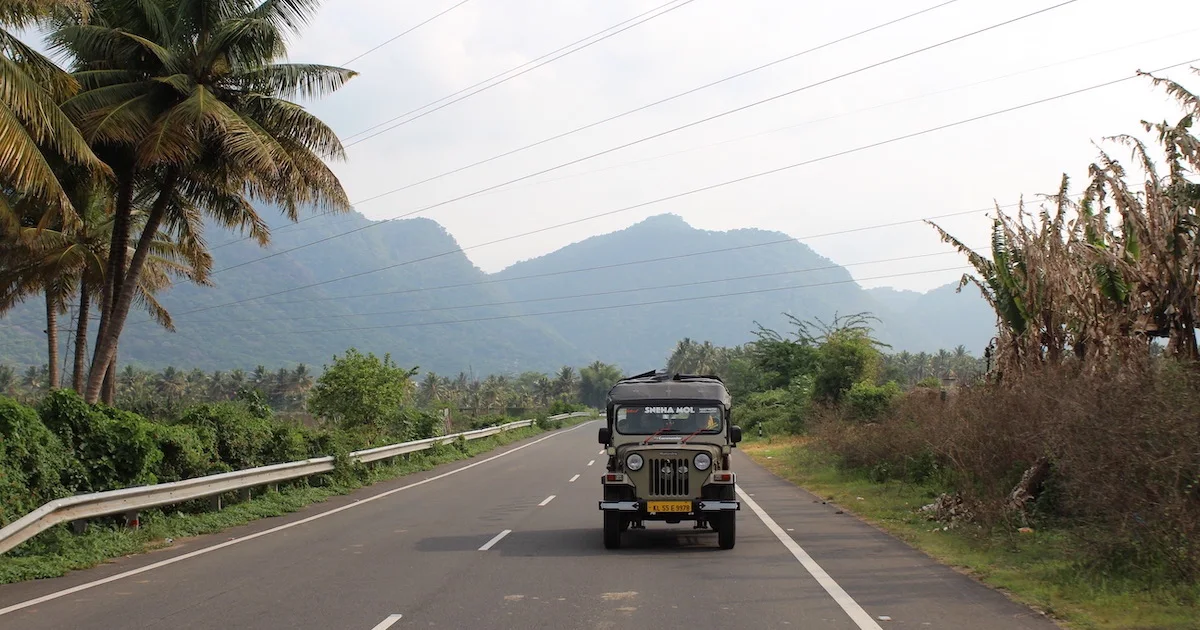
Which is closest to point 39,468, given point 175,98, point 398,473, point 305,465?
point 305,465

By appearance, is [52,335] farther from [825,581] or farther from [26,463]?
[825,581]

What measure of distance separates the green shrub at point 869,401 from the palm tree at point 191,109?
18540mm

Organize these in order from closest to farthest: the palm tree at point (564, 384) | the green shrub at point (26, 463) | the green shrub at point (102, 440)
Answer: the green shrub at point (26, 463), the green shrub at point (102, 440), the palm tree at point (564, 384)

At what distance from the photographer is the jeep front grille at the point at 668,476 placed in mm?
12289

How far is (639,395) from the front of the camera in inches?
534

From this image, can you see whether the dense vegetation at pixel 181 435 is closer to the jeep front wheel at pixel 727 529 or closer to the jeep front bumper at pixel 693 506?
the jeep front bumper at pixel 693 506

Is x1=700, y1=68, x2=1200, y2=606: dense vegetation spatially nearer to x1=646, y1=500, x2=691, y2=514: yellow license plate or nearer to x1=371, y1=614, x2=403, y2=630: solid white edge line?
x1=646, y1=500, x2=691, y2=514: yellow license plate

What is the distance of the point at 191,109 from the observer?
1994 cm

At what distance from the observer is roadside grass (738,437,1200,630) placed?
7863mm

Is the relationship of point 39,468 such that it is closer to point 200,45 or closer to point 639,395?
point 639,395

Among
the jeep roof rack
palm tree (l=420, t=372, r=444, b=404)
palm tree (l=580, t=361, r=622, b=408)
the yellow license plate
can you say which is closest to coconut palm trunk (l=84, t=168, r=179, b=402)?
the jeep roof rack

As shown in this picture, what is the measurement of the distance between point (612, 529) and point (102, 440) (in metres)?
8.26

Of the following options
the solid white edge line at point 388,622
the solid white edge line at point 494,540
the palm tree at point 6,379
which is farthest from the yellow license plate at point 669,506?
the palm tree at point 6,379

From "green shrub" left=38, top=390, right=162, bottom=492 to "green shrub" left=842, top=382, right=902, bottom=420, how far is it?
22852 millimetres
